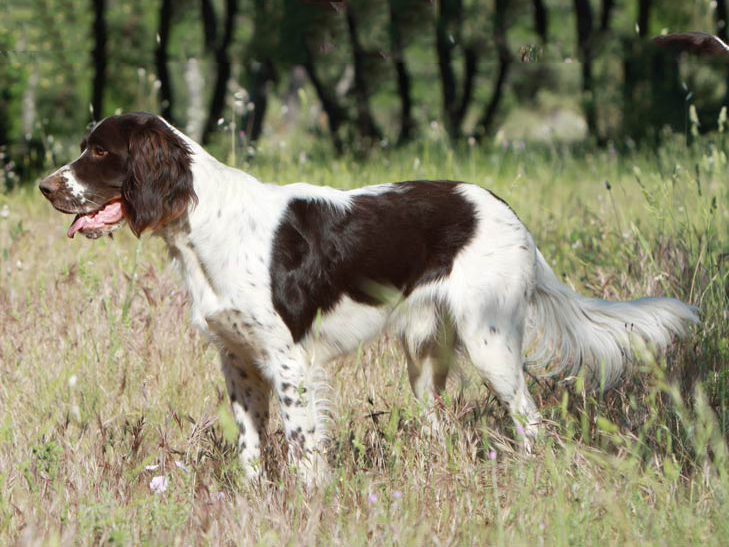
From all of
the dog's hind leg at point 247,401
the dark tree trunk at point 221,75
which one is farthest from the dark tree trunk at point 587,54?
the dog's hind leg at point 247,401

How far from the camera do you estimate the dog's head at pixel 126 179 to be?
3.38m

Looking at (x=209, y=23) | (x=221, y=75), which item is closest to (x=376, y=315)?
(x=221, y=75)

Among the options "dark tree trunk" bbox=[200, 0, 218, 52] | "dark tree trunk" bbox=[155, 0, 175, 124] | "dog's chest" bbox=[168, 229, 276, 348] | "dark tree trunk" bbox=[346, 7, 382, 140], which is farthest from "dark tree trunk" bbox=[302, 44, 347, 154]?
"dog's chest" bbox=[168, 229, 276, 348]

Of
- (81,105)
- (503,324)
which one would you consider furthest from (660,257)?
(81,105)

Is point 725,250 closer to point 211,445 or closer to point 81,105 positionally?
point 211,445

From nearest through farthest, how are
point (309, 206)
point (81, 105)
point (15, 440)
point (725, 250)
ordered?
point (15, 440)
point (309, 206)
point (725, 250)
point (81, 105)

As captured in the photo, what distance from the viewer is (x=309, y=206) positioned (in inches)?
143

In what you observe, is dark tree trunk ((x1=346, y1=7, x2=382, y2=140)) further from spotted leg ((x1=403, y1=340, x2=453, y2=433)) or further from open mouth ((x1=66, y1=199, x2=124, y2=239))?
open mouth ((x1=66, y1=199, x2=124, y2=239))

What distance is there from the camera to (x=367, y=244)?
12.0 feet

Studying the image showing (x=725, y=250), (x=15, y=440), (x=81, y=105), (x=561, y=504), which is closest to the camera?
(x=561, y=504)

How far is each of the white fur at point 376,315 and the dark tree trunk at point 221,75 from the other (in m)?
9.25

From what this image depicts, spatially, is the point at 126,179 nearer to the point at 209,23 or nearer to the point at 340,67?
the point at 209,23

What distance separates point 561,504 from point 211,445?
1.48 m

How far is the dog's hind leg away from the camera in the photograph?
3.67 meters
